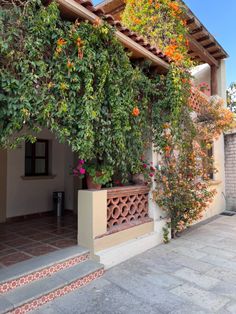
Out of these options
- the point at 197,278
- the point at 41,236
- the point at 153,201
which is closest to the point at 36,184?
the point at 41,236

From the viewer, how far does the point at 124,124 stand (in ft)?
14.5

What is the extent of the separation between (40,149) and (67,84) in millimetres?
4612

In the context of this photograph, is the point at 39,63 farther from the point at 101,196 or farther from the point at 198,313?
the point at 198,313

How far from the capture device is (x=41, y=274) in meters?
3.61

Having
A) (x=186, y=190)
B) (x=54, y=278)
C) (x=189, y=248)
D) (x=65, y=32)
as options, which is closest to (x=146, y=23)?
(x=65, y=32)

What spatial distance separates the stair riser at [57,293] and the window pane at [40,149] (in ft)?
15.2

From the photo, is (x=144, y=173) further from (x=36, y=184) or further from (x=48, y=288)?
(x=36, y=184)

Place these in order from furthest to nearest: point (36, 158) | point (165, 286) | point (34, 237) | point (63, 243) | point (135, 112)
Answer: point (36, 158) → point (34, 237) → point (63, 243) → point (135, 112) → point (165, 286)

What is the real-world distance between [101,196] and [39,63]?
2.40 m

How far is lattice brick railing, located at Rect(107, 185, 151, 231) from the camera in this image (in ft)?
16.0

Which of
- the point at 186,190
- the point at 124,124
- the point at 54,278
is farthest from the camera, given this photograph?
the point at 186,190

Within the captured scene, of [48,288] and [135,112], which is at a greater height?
[135,112]

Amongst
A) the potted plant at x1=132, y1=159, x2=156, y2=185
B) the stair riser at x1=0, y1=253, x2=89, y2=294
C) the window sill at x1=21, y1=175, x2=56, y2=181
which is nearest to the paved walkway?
the stair riser at x1=0, y1=253, x2=89, y2=294

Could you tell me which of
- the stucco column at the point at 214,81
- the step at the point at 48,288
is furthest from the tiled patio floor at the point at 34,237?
the stucco column at the point at 214,81
